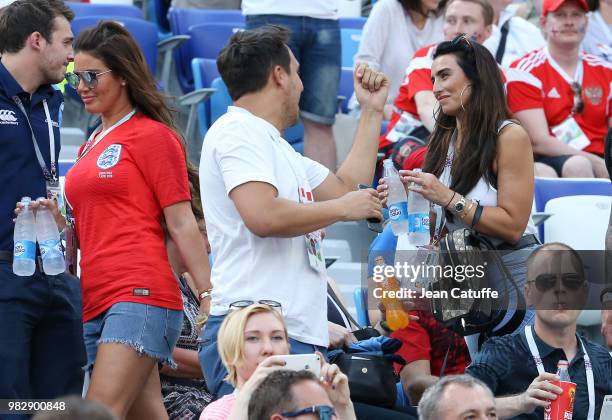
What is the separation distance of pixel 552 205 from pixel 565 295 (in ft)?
7.40

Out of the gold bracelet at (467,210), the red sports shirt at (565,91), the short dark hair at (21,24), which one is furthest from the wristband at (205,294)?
the red sports shirt at (565,91)

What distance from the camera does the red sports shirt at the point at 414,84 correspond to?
24.0 feet

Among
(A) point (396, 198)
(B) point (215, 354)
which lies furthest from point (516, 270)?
(B) point (215, 354)

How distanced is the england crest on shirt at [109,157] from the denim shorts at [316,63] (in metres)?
2.85

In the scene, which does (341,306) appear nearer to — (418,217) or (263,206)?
(418,217)

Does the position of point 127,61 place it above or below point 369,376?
above

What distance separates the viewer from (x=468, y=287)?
16.0ft

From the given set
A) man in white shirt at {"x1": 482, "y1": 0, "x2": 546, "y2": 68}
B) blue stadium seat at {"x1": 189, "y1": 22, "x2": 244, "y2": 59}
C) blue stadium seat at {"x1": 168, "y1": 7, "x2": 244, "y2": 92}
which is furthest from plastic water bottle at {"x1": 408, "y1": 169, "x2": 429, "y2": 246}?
blue stadium seat at {"x1": 168, "y1": 7, "x2": 244, "y2": 92}

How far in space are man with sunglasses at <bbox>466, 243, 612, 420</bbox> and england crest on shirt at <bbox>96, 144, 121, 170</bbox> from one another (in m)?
1.49

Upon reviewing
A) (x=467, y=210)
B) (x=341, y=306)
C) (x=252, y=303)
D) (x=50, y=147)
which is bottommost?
(x=341, y=306)

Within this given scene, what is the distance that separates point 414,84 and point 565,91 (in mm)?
1139

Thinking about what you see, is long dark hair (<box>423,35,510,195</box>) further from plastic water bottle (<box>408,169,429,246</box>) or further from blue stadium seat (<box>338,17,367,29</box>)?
blue stadium seat (<box>338,17,367,29</box>)

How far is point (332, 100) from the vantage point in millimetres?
7578

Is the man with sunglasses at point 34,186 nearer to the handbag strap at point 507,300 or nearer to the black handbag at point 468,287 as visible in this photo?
the black handbag at point 468,287
